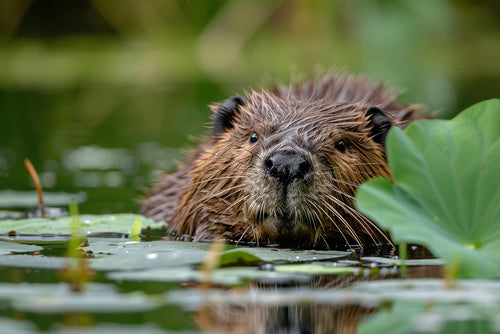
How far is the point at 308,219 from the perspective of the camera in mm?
3713

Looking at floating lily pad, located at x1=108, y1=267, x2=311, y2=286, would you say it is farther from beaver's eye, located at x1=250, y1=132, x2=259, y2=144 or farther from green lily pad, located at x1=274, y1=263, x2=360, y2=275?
beaver's eye, located at x1=250, y1=132, x2=259, y2=144

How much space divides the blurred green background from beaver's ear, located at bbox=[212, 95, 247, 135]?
1065mm

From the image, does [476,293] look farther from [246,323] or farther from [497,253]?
[246,323]

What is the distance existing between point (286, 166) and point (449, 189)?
28.0 inches

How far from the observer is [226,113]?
4531mm

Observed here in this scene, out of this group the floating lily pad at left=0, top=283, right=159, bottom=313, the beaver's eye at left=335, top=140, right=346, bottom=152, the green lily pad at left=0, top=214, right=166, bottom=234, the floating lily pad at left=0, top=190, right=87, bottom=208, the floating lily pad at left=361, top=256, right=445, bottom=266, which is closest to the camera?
the floating lily pad at left=0, top=283, right=159, bottom=313

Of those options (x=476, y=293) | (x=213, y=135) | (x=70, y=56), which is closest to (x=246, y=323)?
(x=476, y=293)

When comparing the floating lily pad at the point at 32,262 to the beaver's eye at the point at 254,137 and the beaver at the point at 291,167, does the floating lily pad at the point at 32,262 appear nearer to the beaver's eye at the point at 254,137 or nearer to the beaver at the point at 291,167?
the beaver at the point at 291,167

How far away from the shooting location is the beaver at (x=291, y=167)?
3.65 metres

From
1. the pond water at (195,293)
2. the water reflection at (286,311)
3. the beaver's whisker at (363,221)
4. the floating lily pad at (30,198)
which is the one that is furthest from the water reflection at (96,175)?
the water reflection at (286,311)

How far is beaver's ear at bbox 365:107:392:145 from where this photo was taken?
427 centimetres

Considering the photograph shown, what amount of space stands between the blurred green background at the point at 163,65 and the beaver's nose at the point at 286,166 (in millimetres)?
1928

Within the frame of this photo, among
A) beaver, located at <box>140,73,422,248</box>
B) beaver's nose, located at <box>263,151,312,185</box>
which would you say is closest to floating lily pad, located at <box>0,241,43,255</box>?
beaver, located at <box>140,73,422,248</box>

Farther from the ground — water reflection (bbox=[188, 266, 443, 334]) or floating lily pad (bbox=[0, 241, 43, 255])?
floating lily pad (bbox=[0, 241, 43, 255])
